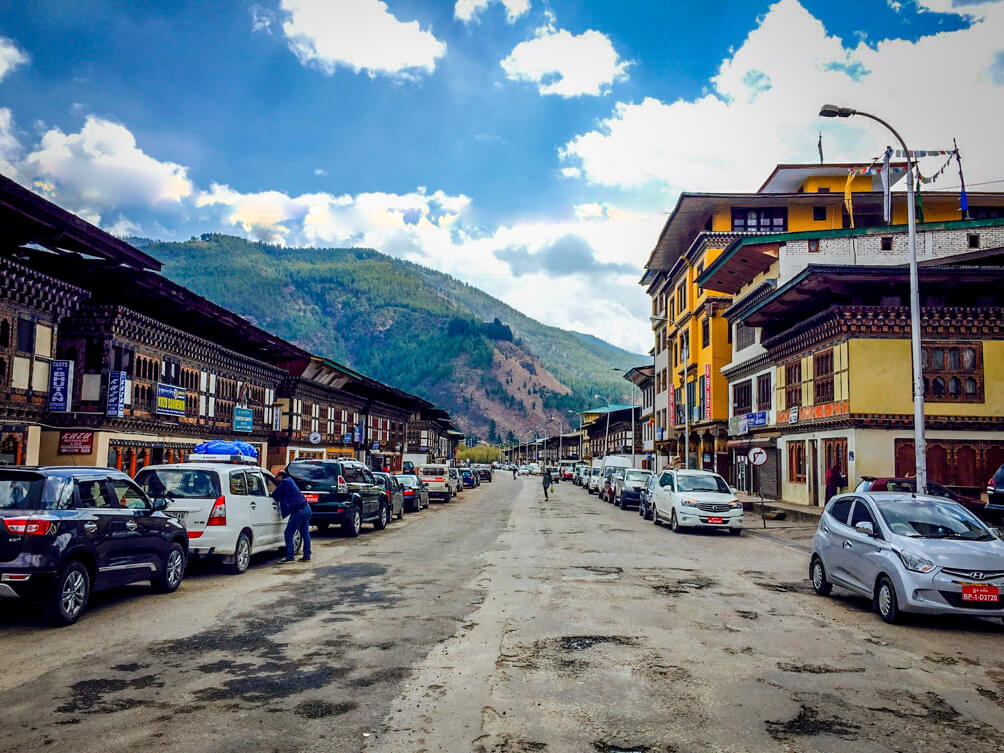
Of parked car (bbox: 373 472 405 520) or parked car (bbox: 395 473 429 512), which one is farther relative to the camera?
parked car (bbox: 395 473 429 512)

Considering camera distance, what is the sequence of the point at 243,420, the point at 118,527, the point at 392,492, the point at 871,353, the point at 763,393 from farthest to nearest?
1. the point at 763,393
2. the point at 243,420
3. the point at 871,353
4. the point at 392,492
5. the point at 118,527

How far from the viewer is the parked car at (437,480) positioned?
4231 cm

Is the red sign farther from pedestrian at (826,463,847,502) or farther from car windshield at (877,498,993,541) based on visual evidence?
pedestrian at (826,463,847,502)

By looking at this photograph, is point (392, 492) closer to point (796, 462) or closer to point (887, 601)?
point (796, 462)

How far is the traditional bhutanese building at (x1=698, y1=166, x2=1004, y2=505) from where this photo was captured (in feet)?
91.7

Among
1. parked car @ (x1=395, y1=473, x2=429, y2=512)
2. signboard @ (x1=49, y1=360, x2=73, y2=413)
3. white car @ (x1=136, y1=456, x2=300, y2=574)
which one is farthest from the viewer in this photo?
parked car @ (x1=395, y1=473, x2=429, y2=512)

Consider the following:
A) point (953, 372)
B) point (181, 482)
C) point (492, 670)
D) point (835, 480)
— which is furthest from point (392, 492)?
point (492, 670)

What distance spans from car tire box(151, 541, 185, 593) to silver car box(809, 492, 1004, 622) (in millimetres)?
9468

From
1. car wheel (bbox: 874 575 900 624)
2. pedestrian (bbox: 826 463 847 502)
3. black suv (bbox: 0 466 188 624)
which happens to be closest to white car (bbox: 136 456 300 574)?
black suv (bbox: 0 466 188 624)

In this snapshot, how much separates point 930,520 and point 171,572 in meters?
10.5

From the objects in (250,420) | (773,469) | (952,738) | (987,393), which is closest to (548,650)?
(952,738)

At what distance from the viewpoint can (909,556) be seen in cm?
980

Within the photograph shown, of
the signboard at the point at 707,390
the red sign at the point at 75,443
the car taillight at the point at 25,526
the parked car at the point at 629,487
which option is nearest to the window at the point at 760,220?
the signboard at the point at 707,390

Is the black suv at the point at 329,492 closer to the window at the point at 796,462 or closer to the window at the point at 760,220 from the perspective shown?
Answer: the window at the point at 796,462
